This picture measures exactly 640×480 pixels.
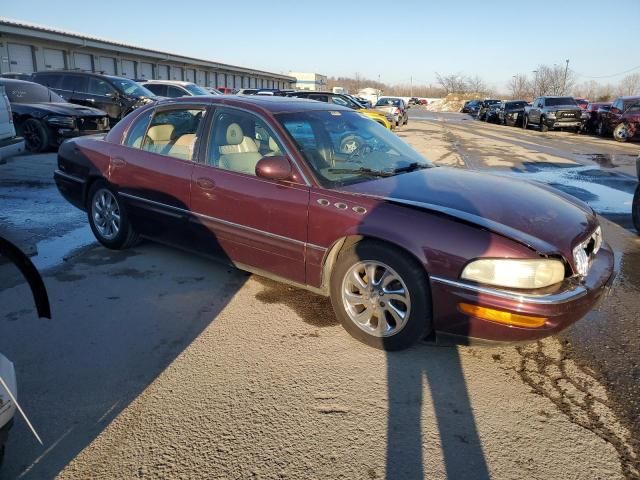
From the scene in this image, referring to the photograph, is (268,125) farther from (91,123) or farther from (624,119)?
(624,119)

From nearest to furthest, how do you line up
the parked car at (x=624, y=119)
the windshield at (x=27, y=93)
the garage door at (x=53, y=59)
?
the windshield at (x=27, y=93), the parked car at (x=624, y=119), the garage door at (x=53, y=59)

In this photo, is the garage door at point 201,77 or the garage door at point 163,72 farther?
the garage door at point 201,77

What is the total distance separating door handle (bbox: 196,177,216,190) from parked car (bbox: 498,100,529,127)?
1182 inches

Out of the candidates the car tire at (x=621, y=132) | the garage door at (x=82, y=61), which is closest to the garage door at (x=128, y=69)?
the garage door at (x=82, y=61)

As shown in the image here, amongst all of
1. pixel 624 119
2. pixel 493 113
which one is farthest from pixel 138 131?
pixel 493 113

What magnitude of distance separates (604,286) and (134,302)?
3.37 metres

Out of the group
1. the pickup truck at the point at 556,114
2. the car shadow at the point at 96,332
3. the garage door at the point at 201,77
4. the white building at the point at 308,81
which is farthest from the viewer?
the white building at the point at 308,81

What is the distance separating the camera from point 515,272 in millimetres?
2793

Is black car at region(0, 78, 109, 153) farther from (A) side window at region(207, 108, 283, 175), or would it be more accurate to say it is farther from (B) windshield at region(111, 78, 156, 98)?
(A) side window at region(207, 108, 283, 175)

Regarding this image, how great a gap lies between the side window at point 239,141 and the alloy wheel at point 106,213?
141 cm

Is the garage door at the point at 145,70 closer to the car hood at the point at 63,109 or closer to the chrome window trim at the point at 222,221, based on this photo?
the car hood at the point at 63,109

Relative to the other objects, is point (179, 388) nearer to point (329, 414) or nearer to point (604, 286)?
point (329, 414)

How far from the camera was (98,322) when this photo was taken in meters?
3.53

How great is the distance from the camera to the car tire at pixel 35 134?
10922 mm
